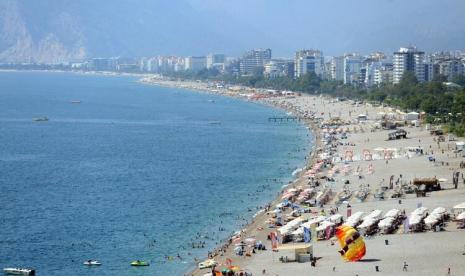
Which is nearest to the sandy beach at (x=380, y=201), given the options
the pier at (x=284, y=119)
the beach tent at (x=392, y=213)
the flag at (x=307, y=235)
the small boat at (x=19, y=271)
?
the flag at (x=307, y=235)

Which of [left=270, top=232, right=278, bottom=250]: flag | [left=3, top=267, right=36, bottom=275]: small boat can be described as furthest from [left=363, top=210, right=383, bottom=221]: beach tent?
[left=3, top=267, right=36, bottom=275]: small boat

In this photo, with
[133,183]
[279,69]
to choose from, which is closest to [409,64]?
[279,69]

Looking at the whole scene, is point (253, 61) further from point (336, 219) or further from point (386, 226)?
point (386, 226)

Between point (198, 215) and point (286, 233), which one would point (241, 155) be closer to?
point (198, 215)

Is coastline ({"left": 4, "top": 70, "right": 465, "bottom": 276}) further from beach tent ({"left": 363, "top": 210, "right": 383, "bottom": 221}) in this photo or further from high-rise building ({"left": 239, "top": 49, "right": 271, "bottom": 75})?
high-rise building ({"left": 239, "top": 49, "right": 271, "bottom": 75})

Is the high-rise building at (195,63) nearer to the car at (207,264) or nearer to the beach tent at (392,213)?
the beach tent at (392,213)

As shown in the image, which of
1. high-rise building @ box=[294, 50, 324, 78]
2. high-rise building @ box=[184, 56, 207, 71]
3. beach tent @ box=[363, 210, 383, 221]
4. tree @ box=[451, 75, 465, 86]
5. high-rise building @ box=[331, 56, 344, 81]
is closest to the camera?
beach tent @ box=[363, 210, 383, 221]
